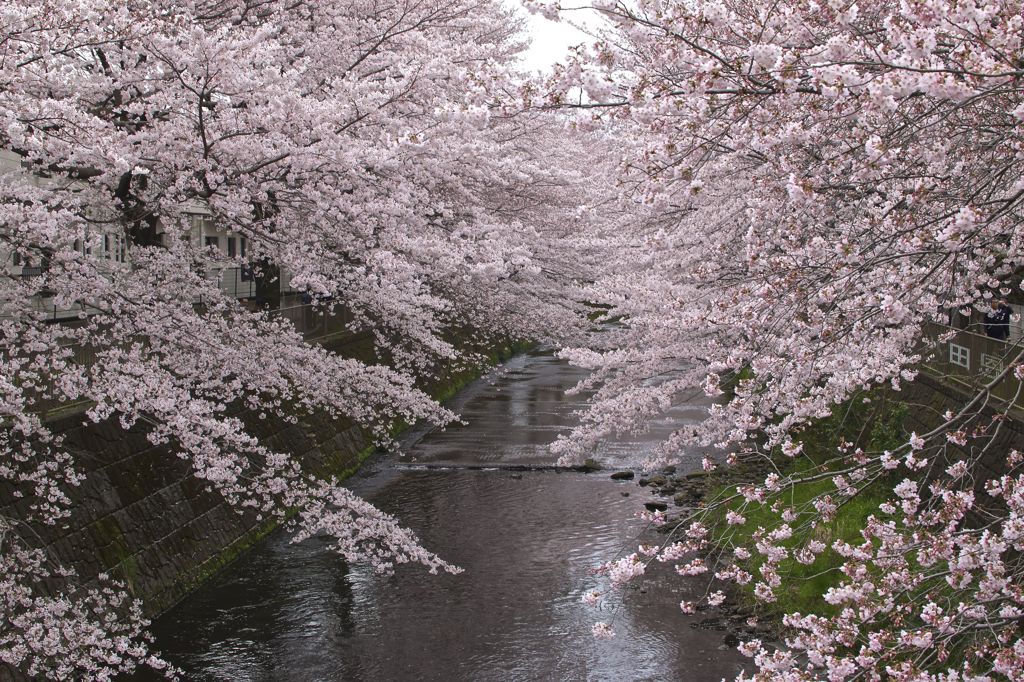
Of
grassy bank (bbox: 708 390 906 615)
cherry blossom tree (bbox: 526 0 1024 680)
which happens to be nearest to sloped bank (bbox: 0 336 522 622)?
grassy bank (bbox: 708 390 906 615)

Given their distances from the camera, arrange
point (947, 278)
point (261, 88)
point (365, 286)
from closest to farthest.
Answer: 1. point (947, 278)
2. point (261, 88)
3. point (365, 286)

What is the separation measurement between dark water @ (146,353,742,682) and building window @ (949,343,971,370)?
15.3 ft

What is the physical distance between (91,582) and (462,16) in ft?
42.8

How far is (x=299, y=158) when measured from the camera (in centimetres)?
1108

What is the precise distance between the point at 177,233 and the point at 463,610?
594cm

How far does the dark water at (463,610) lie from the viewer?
10.9 metres

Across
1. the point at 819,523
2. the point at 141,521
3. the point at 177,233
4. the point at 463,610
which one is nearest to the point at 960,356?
the point at 819,523

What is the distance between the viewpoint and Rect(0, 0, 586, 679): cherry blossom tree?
8.95 m

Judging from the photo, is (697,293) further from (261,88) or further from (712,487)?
(261,88)

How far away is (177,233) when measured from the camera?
40.8 ft

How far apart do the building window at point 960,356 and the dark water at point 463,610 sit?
4.66 m

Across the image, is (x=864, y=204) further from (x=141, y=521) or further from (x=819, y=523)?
(x=141, y=521)

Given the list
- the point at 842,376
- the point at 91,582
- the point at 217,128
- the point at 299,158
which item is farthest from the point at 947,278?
the point at 91,582

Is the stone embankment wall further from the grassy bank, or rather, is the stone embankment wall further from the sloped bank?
the grassy bank
